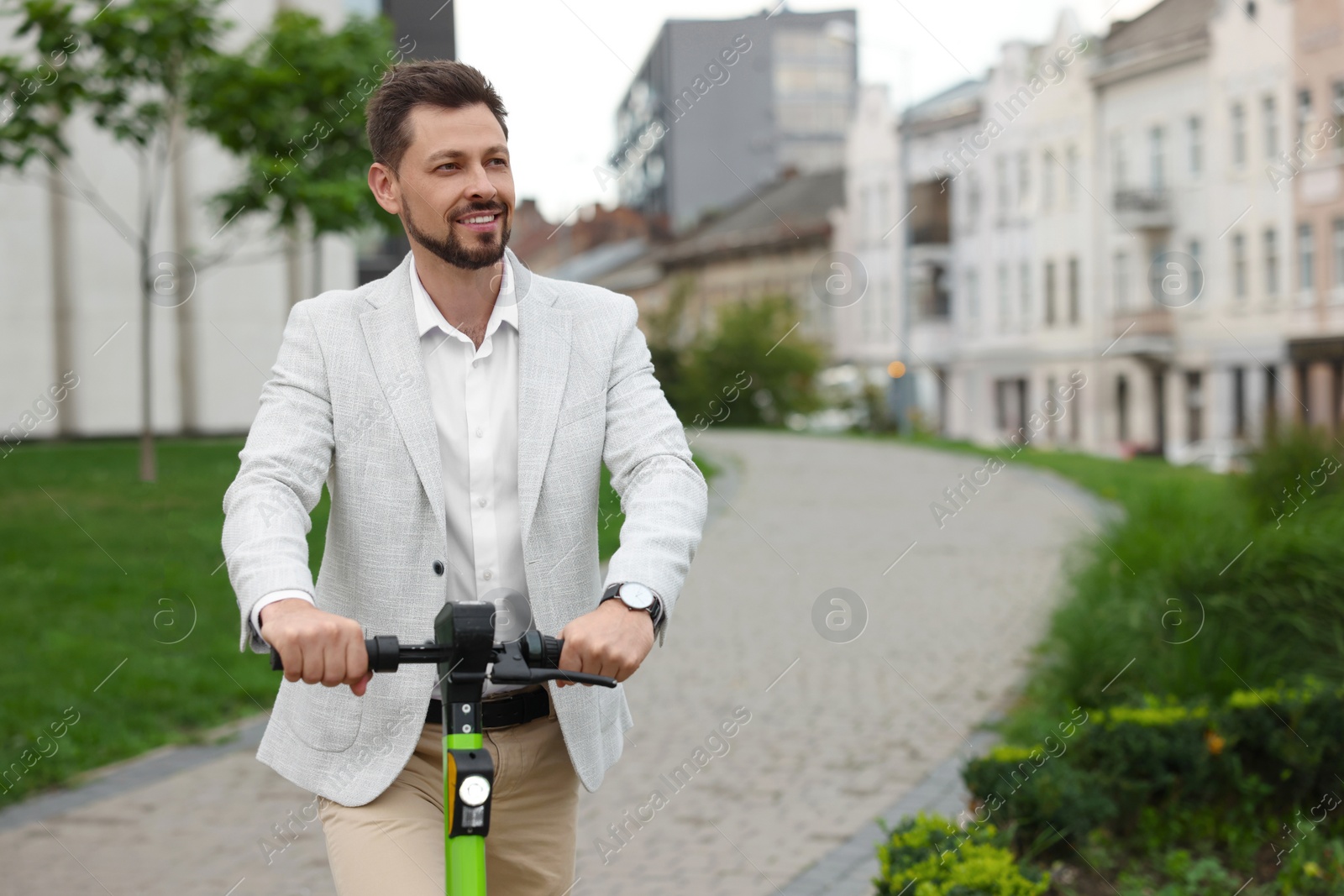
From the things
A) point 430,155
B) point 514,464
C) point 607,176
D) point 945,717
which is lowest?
point 945,717

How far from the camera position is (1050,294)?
119ft

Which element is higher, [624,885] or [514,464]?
[514,464]

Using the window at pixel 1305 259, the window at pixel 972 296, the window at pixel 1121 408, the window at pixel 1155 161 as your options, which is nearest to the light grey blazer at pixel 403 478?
the window at pixel 1305 259

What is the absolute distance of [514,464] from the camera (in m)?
2.32

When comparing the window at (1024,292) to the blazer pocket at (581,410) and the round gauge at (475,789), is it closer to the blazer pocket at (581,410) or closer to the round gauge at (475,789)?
the blazer pocket at (581,410)

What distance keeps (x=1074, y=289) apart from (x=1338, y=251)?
12652mm

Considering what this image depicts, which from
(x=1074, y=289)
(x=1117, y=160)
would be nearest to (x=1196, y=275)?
(x=1117, y=160)

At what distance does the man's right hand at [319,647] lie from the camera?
1764 millimetres

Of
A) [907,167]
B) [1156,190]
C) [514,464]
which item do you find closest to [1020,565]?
[514,464]

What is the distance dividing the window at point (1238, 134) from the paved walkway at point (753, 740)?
48.7 ft

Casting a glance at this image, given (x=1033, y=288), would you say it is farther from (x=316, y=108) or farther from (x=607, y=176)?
(x=607, y=176)

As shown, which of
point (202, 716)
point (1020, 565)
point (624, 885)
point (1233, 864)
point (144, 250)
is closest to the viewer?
point (1233, 864)

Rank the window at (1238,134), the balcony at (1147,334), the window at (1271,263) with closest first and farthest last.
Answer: the window at (1271,263) < the window at (1238,134) < the balcony at (1147,334)

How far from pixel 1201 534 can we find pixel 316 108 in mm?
10110
